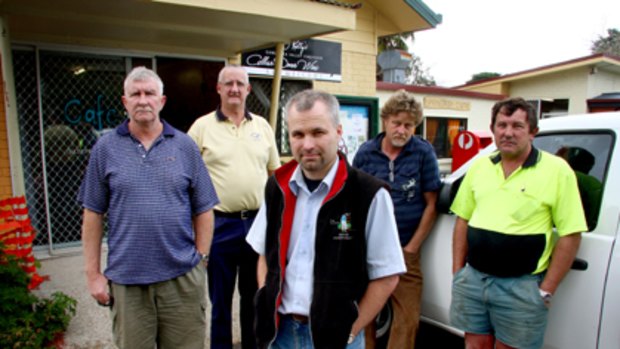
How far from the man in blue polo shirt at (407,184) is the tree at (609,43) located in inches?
1395

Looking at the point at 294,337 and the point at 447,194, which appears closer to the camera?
the point at 294,337

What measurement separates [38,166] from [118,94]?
1265 mm

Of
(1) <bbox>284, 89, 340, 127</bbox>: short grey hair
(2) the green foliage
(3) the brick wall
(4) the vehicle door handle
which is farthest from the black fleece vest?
(3) the brick wall

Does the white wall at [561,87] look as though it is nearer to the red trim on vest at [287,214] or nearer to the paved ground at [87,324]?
the paved ground at [87,324]

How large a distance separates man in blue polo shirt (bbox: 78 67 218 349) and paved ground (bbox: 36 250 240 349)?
1.30 meters

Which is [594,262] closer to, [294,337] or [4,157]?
[294,337]

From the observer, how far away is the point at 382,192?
1.68 metres

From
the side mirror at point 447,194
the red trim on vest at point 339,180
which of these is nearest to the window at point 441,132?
the side mirror at point 447,194

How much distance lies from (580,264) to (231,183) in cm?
204

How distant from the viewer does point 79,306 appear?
4039mm

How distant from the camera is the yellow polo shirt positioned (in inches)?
114

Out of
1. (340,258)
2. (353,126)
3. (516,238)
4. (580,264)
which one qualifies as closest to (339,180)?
(340,258)

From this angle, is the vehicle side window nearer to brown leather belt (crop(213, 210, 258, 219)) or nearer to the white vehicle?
the white vehicle

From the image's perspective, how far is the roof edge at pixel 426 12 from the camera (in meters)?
7.59
